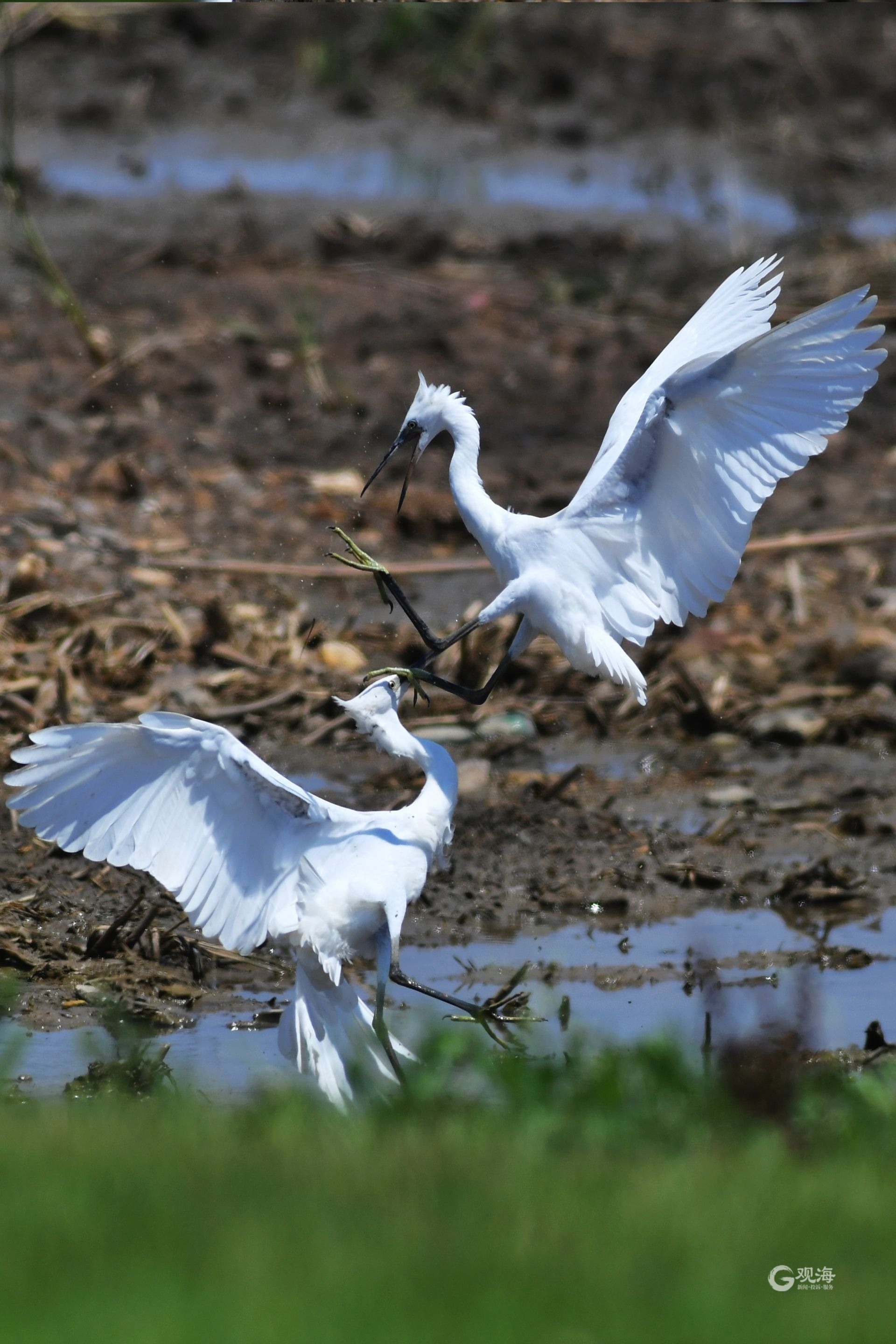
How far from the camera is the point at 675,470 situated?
6652mm

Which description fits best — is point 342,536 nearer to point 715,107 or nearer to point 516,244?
point 516,244

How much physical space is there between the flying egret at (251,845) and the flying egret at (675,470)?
0.95 metres

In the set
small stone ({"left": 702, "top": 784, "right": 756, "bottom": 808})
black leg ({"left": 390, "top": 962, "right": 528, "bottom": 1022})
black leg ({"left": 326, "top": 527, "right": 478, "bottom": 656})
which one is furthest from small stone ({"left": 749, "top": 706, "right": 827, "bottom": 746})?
black leg ({"left": 390, "top": 962, "right": 528, "bottom": 1022})

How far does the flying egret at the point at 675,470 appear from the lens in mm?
6422

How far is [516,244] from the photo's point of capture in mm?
17516

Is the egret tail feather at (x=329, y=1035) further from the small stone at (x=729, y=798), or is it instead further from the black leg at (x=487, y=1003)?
the small stone at (x=729, y=798)

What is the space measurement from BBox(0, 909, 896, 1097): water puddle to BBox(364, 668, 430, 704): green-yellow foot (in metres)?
1.08

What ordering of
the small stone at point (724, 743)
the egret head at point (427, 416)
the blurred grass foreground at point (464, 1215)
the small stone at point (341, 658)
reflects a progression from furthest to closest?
the small stone at point (341, 658) < the small stone at point (724, 743) < the egret head at point (427, 416) < the blurred grass foreground at point (464, 1215)

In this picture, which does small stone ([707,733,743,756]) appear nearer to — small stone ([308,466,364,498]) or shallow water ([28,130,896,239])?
small stone ([308,466,364,498])

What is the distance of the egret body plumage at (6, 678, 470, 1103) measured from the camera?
18.4 ft

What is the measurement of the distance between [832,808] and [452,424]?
3.00 meters

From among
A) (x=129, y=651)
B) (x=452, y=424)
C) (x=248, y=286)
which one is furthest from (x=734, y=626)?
(x=248, y=286)

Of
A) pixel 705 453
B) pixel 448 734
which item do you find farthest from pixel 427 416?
pixel 448 734

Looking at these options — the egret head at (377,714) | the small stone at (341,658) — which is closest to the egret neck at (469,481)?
the egret head at (377,714)
